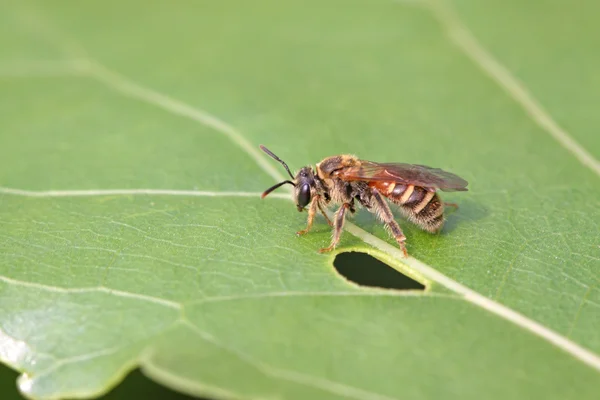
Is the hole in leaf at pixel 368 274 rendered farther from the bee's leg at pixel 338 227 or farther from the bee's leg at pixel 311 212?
the bee's leg at pixel 311 212

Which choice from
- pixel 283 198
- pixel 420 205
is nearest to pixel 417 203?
pixel 420 205

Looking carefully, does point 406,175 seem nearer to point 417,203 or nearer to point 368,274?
point 417,203

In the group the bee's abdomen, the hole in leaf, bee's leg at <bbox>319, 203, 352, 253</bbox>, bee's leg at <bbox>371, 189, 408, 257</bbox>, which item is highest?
the bee's abdomen

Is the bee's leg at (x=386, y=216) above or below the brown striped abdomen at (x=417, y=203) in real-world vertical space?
below

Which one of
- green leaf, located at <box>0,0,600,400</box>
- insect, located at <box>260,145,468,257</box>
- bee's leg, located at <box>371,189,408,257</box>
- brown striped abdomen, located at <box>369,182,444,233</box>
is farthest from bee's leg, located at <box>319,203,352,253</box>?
brown striped abdomen, located at <box>369,182,444,233</box>

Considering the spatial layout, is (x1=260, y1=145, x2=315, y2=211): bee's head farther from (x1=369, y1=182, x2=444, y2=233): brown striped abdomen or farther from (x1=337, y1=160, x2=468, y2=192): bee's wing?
(x1=369, y1=182, x2=444, y2=233): brown striped abdomen

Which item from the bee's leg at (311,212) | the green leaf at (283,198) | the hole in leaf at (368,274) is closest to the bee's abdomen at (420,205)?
the green leaf at (283,198)
